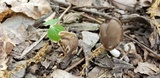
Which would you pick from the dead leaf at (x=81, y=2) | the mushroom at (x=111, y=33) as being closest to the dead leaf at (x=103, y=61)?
the mushroom at (x=111, y=33)

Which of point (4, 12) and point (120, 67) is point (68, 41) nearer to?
point (120, 67)

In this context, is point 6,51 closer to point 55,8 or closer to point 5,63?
point 5,63

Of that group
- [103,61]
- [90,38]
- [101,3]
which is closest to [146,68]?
[103,61]

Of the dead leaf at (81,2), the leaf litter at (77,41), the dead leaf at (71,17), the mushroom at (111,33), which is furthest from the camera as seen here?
the dead leaf at (81,2)

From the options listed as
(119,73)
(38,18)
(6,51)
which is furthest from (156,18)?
(6,51)

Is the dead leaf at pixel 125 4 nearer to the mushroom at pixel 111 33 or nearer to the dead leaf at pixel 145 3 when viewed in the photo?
the dead leaf at pixel 145 3

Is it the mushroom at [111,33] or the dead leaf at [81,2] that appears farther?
the dead leaf at [81,2]

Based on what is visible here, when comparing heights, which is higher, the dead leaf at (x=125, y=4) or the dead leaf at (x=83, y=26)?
the dead leaf at (x=125, y=4)

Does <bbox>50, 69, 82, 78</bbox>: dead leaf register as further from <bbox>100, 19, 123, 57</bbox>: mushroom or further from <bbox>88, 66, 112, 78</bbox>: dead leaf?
<bbox>100, 19, 123, 57</bbox>: mushroom
